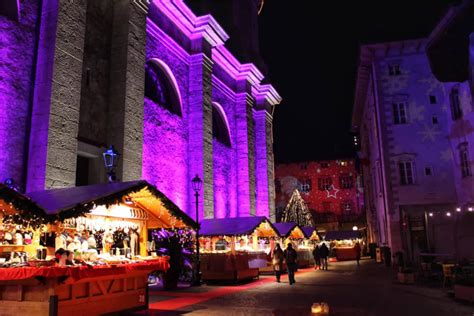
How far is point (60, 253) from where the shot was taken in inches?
348

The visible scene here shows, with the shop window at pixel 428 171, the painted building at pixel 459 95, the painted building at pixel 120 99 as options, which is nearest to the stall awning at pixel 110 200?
the painted building at pixel 120 99

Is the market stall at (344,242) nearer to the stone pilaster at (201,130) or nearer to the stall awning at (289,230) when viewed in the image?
the stall awning at (289,230)

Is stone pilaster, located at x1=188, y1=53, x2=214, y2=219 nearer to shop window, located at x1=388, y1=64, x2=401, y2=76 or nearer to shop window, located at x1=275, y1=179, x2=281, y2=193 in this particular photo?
shop window, located at x1=388, y1=64, x2=401, y2=76

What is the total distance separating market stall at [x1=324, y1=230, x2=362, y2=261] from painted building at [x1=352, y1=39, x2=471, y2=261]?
43.3 feet

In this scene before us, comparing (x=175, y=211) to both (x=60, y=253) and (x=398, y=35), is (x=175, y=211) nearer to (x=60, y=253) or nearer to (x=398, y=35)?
(x=60, y=253)

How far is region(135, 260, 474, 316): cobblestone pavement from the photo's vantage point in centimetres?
1043

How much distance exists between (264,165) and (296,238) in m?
6.85

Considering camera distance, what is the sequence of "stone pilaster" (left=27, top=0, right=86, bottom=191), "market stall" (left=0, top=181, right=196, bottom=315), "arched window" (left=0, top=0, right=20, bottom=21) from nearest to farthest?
"market stall" (left=0, top=181, right=196, bottom=315) < "stone pilaster" (left=27, top=0, right=86, bottom=191) < "arched window" (left=0, top=0, right=20, bottom=21)

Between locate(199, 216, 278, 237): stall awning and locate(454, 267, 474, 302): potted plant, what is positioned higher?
locate(199, 216, 278, 237): stall awning

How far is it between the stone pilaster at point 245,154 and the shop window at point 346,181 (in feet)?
98.8

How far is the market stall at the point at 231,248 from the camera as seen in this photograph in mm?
18484

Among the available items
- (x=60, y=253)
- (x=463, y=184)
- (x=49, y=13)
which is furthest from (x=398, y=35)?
(x=60, y=253)

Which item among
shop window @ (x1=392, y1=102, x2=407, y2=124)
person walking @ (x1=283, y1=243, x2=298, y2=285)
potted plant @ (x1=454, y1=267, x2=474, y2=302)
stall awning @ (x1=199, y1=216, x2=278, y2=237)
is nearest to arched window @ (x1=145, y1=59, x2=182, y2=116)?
stall awning @ (x1=199, y1=216, x2=278, y2=237)

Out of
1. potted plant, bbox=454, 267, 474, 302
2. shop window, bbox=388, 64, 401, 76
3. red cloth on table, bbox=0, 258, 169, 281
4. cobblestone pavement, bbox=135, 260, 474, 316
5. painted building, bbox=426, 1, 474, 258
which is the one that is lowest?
cobblestone pavement, bbox=135, 260, 474, 316
